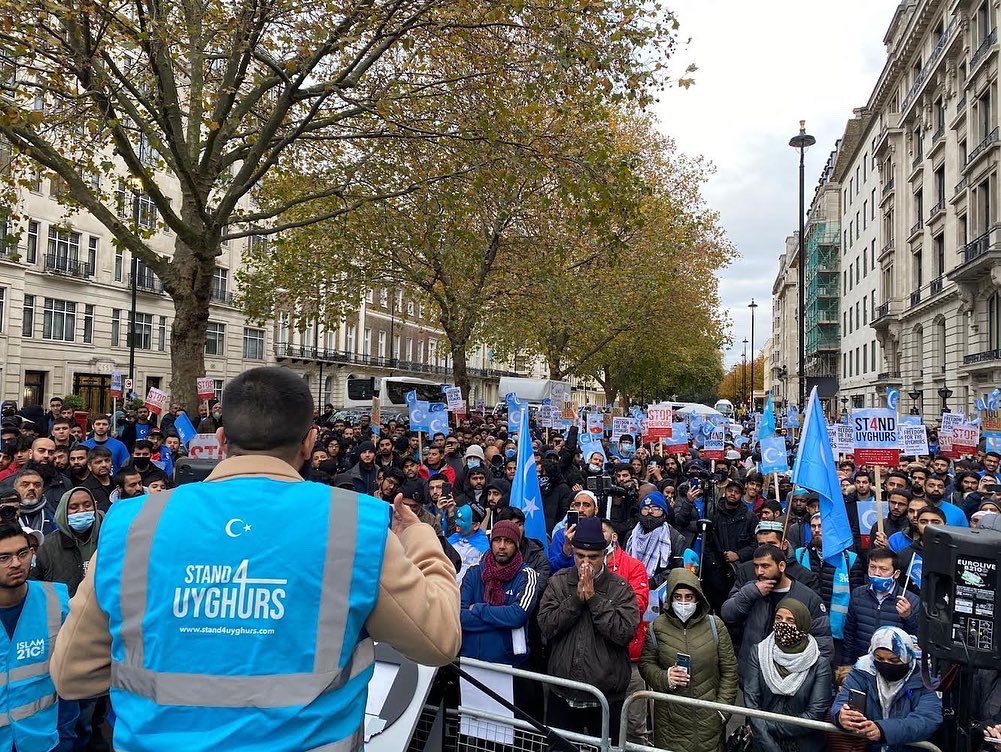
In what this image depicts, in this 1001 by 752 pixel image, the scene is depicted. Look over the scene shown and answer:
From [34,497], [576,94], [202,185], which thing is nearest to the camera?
[34,497]

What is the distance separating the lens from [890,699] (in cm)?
434

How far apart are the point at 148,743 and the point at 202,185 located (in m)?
12.2

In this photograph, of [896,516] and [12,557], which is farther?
[896,516]

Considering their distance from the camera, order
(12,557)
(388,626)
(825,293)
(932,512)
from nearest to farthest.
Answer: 1. (388,626)
2. (12,557)
3. (932,512)
4. (825,293)

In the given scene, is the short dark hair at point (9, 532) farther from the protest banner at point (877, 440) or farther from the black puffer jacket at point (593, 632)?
the protest banner at point (877, 440)

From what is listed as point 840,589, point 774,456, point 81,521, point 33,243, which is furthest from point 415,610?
point 33,243

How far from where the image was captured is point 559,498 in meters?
10.7

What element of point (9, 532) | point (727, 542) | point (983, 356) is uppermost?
point (983, 356)

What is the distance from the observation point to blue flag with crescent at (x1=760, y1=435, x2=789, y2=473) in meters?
10.8

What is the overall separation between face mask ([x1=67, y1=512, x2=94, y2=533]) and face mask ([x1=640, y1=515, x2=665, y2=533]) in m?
4.66

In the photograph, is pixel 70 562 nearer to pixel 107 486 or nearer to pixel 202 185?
pixel 107 486

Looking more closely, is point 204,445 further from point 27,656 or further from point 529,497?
point 27,656

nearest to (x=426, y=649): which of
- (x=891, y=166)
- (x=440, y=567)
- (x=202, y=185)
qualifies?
(x=440, y=567)

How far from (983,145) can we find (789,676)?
3235 centimetres
